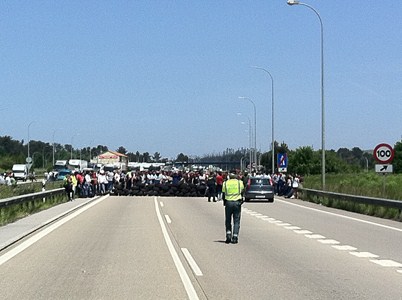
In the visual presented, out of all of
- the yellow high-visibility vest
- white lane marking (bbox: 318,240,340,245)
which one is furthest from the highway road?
the yellow high-visibility vest

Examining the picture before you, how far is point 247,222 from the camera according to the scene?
26.0 meters

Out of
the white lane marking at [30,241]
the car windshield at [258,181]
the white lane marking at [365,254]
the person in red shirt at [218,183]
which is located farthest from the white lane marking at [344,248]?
the car windshield at [258,181]

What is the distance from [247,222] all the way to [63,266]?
42.5ft

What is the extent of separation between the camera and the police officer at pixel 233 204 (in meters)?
18.0

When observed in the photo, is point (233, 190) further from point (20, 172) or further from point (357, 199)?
point (20, 172)

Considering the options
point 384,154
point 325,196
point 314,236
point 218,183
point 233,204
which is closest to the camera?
point 233,204

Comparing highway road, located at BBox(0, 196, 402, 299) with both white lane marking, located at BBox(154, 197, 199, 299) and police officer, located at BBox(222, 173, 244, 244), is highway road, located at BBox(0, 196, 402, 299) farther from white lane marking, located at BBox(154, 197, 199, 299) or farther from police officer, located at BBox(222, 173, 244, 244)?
police officer, located at BBox(222, 173, 244, 244)

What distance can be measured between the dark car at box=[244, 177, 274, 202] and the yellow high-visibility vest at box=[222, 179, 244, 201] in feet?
81.8

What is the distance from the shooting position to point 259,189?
43.2 metres

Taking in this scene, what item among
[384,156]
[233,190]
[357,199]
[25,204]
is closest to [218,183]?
[357,199]

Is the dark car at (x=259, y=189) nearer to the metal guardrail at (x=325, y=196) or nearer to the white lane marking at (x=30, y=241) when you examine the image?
the metal guardrail at (x=325, y=196)

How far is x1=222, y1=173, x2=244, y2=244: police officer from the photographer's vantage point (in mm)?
18031

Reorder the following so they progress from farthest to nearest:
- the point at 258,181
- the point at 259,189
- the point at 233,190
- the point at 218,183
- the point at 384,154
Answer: the point at 258,181 → the point at 218,183 → the point at 259,189 → the point at 384,154 → the point at 233,190

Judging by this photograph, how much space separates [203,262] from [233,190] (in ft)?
13.8
